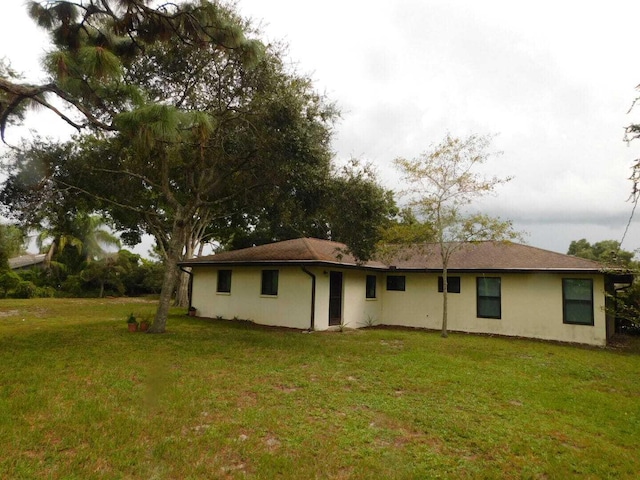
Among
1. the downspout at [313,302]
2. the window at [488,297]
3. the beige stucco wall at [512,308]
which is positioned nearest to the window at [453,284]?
the beige stucco wall at [512,308]

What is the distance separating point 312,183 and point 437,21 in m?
4.65

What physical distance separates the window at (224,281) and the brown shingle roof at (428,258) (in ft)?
1.92

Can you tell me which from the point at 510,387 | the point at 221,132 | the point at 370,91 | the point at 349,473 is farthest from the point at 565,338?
the point at 221,132

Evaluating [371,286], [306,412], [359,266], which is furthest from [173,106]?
[371,286]

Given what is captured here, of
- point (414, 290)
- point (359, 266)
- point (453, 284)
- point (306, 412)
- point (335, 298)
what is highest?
point (359, 266)

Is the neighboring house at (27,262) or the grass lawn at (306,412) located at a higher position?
the neighboring house at (27,262)

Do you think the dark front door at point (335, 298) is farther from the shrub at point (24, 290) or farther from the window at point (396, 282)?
the shrub at point (24, 290)

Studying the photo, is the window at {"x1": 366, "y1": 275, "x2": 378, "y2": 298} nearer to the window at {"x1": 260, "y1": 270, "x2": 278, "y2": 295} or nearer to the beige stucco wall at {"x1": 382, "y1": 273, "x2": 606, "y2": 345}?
the beige stucco wall at {"x1": 382, "y1": 273, "x2": 606, "y2": 345}

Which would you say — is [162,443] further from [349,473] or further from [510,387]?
[510,387]

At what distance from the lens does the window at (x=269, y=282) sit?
14.0 meters

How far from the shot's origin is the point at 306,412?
193 inches

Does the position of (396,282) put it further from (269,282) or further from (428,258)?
(269,282)

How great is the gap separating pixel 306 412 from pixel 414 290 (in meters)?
10.8

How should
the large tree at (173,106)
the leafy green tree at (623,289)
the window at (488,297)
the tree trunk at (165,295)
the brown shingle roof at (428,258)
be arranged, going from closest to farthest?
the leafy green tree at (623,289), the large tree at (173,106), the tree trunk at (165,295), the brown shingle roof at (428,258), the window at (488,297)
